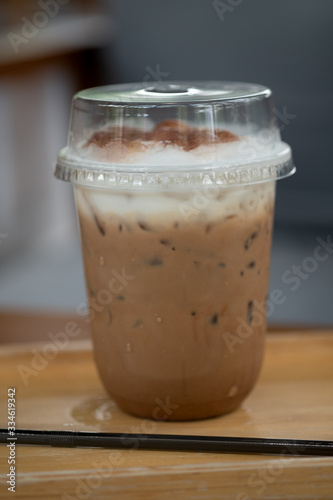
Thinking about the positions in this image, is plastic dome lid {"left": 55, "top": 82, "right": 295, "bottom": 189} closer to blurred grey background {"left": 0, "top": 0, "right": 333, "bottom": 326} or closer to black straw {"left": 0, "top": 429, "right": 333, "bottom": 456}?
black straw {"left": 0, "top": 429, "right": 333, "bottom": 456}

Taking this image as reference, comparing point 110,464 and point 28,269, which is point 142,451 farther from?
point 28,269

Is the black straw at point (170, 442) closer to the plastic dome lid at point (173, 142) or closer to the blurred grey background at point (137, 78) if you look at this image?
the plastic dome lid at point (173, 142)

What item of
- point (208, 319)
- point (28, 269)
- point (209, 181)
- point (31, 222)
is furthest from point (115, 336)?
point (31, 222)

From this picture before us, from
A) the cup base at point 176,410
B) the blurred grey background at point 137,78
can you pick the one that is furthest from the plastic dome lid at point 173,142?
the blurred grey background at point 137,78

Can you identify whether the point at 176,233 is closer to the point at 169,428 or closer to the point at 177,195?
the point at 177,195

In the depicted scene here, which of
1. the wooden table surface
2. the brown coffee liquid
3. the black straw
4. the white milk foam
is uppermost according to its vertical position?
the white milk foam

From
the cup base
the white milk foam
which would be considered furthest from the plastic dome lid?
the cup base
